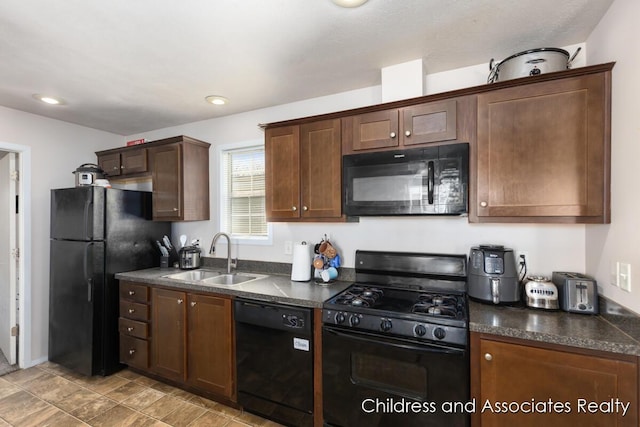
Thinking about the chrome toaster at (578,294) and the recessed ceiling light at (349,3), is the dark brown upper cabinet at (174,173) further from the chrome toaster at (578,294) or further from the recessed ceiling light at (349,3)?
the chrome toaster at (578,294)

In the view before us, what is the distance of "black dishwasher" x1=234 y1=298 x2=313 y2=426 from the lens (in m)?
1.90

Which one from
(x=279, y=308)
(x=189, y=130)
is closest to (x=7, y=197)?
(x=189, y=130)

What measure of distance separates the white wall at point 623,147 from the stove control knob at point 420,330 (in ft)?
2.97

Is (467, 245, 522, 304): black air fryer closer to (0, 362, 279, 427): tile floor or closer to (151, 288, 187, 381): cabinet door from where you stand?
(0, 362, 279, 427): tile floor

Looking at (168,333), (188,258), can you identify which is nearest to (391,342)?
(168,333)

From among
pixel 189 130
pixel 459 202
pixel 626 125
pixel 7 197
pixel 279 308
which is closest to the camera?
pixel 626 125

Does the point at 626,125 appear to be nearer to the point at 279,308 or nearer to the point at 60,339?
the point at 279,308

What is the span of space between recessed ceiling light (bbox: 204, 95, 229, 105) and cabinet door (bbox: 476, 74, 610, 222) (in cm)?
207

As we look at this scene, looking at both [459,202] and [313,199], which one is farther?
[313,199]

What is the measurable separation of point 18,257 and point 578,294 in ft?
15.1

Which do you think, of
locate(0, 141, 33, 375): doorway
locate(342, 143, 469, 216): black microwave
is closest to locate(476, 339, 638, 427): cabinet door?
locate(342, 143, 469, 216): black microwave

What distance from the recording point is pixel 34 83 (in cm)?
231

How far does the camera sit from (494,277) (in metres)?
1.76

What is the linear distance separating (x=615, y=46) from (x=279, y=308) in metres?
2.33
